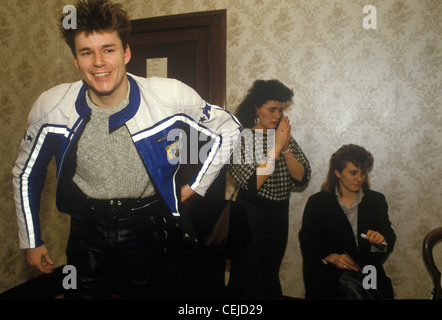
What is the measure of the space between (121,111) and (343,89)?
1144mm

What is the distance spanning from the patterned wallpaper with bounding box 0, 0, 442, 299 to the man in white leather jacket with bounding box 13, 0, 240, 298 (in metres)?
0.58

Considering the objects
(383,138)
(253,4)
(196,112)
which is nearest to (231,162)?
(196,112)

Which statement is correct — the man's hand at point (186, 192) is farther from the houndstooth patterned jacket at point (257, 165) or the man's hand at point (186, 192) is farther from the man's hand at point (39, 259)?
the man's hand at point (39, 259)

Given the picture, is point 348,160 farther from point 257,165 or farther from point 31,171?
point 31,171

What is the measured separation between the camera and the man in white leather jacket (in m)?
0.95

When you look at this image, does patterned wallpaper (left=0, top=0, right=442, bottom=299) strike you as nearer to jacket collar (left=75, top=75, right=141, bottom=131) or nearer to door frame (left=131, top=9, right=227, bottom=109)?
door frame (left=131, top=9, right=227, bottom=109)

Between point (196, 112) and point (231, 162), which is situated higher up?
point (196, 112)

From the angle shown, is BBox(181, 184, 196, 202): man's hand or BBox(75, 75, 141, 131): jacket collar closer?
BBox(75, 75, 141, 131): jacket collar

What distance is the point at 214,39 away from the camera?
1597 millimetres

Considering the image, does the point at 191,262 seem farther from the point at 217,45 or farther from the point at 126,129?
the point at 217,45

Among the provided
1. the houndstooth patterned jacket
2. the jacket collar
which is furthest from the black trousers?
the houndstooth patterned jacket

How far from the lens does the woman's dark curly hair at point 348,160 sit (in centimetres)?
144

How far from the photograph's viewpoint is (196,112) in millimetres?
1055
